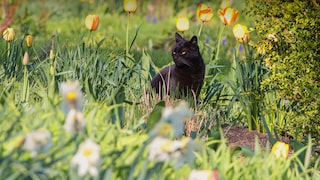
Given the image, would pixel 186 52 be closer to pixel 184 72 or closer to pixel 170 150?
pixel 184 72

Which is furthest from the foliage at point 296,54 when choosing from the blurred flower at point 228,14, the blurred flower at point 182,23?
the blurred flower at point 182,23

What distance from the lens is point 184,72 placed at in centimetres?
695

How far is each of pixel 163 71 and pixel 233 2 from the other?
9.32 meters

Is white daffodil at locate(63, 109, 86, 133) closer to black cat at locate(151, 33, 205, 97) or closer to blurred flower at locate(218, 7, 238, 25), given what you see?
black cat at locate(151, 33, 205, 97)

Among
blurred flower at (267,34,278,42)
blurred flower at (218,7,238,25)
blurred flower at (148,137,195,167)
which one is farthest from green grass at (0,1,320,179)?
blurred flower at (218,7,238,25)

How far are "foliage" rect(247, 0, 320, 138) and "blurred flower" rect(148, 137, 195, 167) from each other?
2.37 m

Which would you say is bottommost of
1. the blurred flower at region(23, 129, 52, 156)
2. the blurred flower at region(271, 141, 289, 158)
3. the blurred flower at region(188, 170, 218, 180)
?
the blurred flower at region(271, 141, 289, 158)

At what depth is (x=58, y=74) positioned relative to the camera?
5.95 m

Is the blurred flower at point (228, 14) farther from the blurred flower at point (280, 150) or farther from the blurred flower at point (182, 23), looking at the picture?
the blurred flower at point (280, 150)

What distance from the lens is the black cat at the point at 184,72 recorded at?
6.81 m

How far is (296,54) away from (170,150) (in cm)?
274

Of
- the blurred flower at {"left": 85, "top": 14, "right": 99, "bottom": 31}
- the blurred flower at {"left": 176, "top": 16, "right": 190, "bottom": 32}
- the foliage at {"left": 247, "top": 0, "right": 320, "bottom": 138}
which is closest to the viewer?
Result: the foliage at {"left": 247, "top": 0, "right": 320, "bottom": 138}

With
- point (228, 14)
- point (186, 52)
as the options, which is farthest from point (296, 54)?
point (186, 52)

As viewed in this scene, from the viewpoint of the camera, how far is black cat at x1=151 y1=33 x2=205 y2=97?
681 cm
